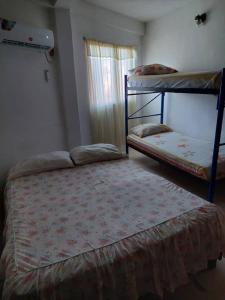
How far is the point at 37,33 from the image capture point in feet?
8.55

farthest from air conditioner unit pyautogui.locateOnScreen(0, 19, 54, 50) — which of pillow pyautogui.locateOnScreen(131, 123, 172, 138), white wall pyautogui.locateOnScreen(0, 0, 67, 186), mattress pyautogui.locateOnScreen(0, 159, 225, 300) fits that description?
pillow pyautogui.locateOnScreen(131, 123, 172, 138)

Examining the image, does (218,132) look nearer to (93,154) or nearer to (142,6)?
(93,154)

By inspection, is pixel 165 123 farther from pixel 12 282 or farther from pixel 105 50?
pixel 12 282

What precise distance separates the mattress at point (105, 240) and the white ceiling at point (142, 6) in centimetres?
283

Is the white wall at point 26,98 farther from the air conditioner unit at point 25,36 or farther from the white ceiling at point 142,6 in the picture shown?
the white ceiling at point 142,6

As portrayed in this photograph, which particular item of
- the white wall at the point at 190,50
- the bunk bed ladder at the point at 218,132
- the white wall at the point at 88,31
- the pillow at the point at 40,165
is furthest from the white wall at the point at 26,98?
the bunk bed ladder at the point at 218,132

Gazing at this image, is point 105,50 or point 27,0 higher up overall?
point 27,0

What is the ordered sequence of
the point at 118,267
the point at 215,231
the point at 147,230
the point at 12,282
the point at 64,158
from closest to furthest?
the point at 12,282 → the point at 118,267 → the point at 147,230 → the point at 215,231 → the point at 64,158

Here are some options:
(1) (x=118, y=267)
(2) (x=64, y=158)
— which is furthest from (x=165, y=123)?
(1) (x=118, y=267)

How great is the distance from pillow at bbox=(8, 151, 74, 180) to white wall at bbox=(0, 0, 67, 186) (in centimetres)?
63

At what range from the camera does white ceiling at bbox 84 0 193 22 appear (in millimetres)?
3139

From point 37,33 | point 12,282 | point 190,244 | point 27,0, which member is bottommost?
point 190,244

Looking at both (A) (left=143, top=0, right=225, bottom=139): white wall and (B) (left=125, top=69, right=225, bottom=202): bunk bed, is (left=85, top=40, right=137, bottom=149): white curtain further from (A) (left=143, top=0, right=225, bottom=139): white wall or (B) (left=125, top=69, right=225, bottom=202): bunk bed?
(A) (left=143, top=0, right=225, bottom=139): white wall

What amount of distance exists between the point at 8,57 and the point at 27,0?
78 centimetres
